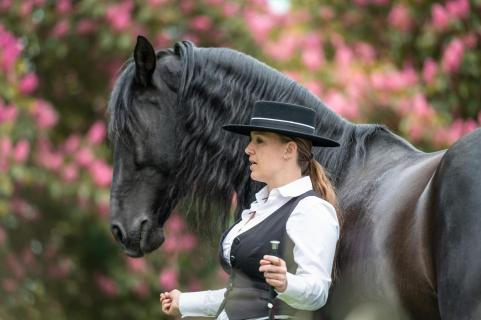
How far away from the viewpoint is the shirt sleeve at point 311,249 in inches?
114

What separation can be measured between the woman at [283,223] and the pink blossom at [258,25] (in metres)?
5.05

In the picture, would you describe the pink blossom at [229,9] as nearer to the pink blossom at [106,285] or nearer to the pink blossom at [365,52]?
the pink blossom at [365,52]

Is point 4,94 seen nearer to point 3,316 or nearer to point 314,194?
point 3,316

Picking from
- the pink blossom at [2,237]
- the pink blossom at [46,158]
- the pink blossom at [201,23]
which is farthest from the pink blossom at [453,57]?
the pink blossom at [2,237]

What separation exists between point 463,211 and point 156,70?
153 centimetres

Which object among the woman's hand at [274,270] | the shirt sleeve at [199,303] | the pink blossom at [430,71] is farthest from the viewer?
the pink blossom at [430,71]

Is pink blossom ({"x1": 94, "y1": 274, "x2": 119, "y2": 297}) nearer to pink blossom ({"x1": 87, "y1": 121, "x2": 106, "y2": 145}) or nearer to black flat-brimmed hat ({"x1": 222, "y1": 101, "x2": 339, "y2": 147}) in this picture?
pink blossom ({"x1": 87, "y1": 121, "x2": 106, "y2": 145})

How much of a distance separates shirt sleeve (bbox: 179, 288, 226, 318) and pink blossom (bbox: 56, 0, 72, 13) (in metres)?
5.23

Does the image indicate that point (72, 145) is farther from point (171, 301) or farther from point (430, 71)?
point (171, 301)

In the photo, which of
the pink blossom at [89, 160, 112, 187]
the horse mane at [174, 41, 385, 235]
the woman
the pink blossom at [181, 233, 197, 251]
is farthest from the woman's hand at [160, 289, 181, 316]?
the pink blossom at [181, 233, 197, 251]

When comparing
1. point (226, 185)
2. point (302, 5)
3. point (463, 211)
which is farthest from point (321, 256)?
point (302, 5)

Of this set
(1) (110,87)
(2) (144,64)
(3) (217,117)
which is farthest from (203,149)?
(1) (110,87)

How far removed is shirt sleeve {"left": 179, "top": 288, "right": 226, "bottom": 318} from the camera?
333cm

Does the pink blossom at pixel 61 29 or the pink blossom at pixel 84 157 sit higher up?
the pink blossom at pixel 61 29
